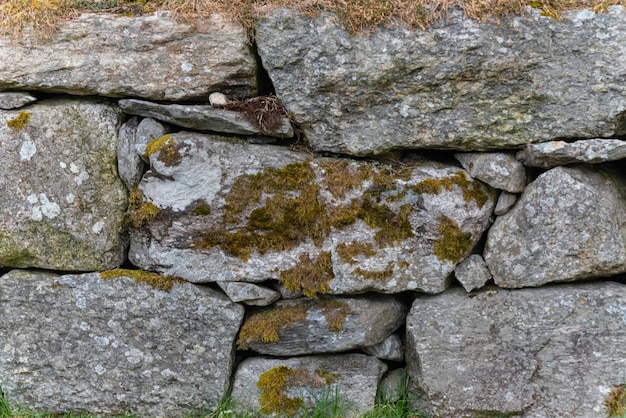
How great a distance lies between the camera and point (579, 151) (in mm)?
3396

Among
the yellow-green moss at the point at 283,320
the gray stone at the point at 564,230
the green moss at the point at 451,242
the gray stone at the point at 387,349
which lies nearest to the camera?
the gray stone at the point at 564,230

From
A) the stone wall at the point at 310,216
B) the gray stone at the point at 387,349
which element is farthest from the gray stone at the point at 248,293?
the gray stone at the point at 387,349

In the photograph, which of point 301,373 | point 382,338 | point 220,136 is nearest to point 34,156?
point 220,136

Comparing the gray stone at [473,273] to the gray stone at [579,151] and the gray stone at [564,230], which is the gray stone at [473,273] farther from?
the gray stone at [579,151]

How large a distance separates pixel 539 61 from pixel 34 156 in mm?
3199

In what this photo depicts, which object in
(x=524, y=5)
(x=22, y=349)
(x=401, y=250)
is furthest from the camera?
(x=22, y=349)

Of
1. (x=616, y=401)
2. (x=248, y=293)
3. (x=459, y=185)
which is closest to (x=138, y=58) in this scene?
(x=248, y=293)

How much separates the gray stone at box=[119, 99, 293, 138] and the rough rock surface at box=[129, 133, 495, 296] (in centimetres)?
9

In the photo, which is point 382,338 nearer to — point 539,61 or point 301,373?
point 301,373

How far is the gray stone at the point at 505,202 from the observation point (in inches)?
145

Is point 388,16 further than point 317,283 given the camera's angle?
No

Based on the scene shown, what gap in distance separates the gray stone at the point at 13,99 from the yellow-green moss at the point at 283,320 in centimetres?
207

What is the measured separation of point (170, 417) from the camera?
13.2ft

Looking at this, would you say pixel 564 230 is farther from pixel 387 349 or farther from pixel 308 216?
pixel 308 216
